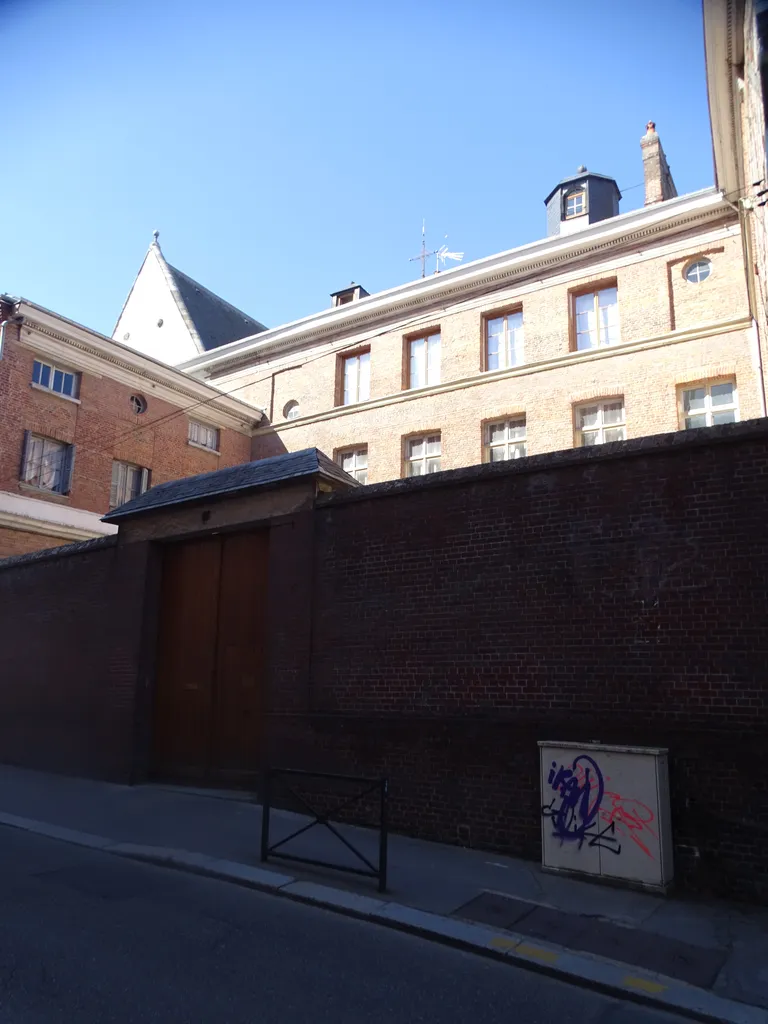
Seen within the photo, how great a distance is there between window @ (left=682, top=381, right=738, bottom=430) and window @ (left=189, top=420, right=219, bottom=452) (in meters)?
15.7

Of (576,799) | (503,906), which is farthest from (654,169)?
(503,906)

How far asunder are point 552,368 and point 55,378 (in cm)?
1463

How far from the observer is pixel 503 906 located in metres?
5.91

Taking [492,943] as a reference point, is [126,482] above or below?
above

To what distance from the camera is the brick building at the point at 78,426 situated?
20.9 meters

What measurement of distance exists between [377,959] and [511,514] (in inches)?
176

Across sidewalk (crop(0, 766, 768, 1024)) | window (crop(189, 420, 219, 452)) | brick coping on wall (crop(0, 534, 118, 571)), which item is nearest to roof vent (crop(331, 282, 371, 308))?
window (crop(189, 420, 219, 452))

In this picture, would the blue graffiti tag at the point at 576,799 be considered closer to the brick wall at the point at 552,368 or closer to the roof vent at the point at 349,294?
the brick wall at the point at 552,368

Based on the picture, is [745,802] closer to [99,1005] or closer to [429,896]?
[429,896]

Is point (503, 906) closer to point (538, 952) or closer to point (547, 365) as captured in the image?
point (538, 952)

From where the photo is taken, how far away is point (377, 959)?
4.88 m

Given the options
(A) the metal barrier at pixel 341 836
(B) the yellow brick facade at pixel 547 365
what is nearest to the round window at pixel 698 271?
(B) the yellow brick facade at pixel 547 365

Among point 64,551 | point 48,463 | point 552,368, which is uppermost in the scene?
point 552,368

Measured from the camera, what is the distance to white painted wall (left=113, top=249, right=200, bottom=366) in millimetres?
33906
